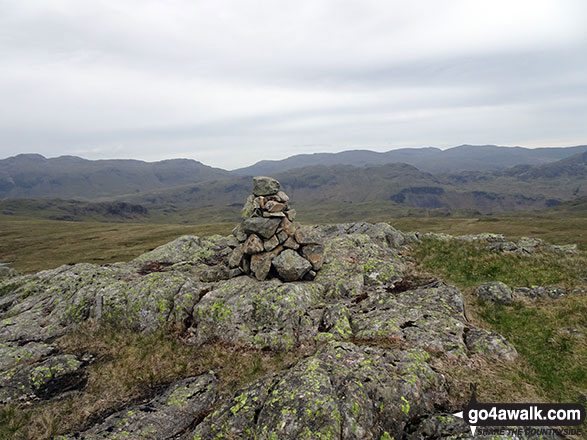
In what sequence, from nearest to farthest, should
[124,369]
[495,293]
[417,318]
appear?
[124,369]
[417,318]
[495,293]

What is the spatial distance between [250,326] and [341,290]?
6870 mm

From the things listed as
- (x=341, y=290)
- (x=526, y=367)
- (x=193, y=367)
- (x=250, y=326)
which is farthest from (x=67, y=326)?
(x=526, y=367)

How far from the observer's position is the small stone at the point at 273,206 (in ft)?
78.1

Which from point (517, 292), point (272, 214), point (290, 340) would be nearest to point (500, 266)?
point (517, 292)

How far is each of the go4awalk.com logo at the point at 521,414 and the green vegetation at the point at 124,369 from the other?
8.01 m

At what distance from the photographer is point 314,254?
2342 centimetres

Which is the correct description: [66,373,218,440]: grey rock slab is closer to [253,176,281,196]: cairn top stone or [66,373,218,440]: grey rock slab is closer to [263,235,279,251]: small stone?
[263,235,279,251]: small stone

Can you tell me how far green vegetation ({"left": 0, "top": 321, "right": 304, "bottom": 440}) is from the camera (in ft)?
42.9

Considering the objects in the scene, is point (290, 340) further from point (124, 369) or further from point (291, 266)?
point (124, 369)

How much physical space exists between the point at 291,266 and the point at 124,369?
11661 millimetres

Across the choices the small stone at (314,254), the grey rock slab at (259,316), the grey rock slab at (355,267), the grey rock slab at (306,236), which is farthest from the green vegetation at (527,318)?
the grey rock slab at (306,236)

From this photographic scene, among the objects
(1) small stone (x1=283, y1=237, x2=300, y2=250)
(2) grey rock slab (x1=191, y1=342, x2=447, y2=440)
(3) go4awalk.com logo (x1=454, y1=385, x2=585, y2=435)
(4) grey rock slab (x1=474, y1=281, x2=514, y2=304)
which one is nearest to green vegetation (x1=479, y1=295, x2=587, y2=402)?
(4) grey rock slab (x1=474, y1=281, x2=514, y2=304)

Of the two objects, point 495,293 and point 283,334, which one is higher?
point 495,293

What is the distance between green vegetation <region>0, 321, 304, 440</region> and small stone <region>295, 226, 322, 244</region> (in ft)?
31.3
